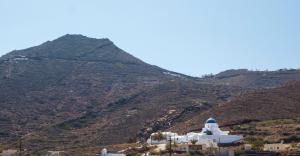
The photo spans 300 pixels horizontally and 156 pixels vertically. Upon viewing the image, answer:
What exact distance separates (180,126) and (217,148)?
28.9 metres

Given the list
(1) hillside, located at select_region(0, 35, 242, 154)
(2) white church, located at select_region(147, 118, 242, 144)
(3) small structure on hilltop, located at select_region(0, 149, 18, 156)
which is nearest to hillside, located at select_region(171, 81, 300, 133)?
(1) hillside, located at select_region(0, 35, 242, 154)

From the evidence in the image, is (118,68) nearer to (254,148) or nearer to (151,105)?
(151,105)

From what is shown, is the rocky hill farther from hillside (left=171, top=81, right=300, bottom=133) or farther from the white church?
the white church

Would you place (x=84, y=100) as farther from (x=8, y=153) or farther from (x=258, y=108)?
(x=8, y=153)

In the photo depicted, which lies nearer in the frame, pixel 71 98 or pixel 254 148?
pixel 254 148

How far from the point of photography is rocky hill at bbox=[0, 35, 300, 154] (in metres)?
111

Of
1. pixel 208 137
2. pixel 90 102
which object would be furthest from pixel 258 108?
pixel 90 102

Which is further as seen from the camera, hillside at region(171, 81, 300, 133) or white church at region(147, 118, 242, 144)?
hillside at region(171, 81, 300, 133)

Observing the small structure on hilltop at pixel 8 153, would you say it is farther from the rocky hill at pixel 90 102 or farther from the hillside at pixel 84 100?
the hillside at pixel 84 100

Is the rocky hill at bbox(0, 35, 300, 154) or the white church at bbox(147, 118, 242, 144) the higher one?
the rocky hill at bbox(0, 35, 300, 154)

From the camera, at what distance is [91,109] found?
443 ft

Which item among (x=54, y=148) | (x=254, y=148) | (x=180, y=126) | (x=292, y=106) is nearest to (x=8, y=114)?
(x=54, y=148)

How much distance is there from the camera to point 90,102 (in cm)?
14100

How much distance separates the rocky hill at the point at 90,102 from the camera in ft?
365
